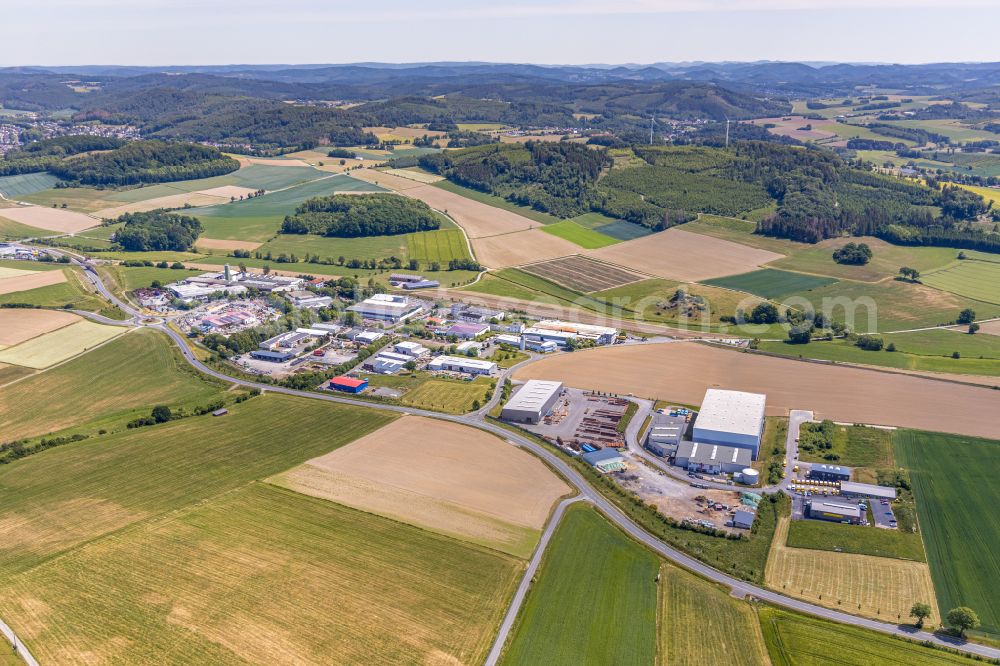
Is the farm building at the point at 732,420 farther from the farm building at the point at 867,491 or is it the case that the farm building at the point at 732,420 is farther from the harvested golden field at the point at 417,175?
the harvested golden field at the point at 417,175

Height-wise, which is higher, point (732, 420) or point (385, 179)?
point (385, 179)

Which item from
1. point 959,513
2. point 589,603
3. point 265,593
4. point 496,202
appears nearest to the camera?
point 265,593

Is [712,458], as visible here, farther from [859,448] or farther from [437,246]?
[437,246]

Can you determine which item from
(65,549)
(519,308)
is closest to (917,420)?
(519,308)

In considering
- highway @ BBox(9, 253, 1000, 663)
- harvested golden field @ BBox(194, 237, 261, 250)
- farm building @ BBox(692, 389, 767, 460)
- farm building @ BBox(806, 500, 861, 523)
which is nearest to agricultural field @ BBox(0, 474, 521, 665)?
highway @ BBox(9, 253, 1000, 663)

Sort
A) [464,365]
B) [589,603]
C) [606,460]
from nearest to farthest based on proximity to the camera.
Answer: [589,603] < [606,460] < [464,365]

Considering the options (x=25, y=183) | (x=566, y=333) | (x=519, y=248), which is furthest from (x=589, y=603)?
(x=25, y=183)

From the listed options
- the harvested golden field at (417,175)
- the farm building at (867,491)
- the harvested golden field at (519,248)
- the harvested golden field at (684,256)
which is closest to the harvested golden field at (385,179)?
the harvested golden field at (417,175)
